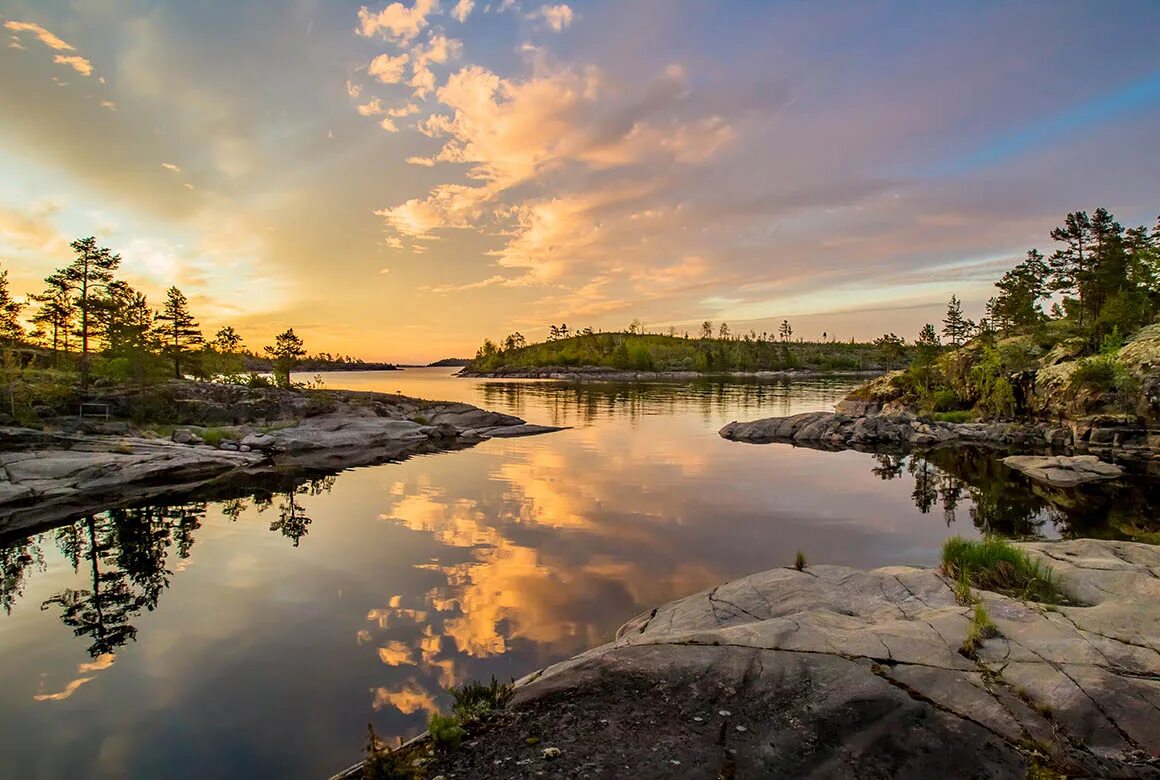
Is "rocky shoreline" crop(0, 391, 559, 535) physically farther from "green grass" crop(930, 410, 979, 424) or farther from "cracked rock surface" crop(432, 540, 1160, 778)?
"green grass" crop(930, 410, 979, 424)

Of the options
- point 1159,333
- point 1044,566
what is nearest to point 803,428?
point 1159,333

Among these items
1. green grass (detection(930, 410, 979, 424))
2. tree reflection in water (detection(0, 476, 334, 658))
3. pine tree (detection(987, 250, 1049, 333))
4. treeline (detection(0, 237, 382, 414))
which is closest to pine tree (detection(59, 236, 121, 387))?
treeline (detection(0, 237, 382, 414))

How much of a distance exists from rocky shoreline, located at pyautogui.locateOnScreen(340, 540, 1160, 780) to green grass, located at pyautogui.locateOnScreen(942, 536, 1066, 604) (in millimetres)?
1469

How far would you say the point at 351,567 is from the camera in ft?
65.5

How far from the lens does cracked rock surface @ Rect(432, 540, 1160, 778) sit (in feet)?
22.6

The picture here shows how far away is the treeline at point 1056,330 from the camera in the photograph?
56656mm

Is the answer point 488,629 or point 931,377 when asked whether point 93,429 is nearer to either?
point 488,629

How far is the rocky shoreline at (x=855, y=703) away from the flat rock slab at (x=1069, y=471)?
28.0 metres

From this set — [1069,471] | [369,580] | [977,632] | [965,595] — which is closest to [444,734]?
[977,632]

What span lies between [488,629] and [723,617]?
6.10 metres

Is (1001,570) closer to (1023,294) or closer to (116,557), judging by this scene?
(116,557)

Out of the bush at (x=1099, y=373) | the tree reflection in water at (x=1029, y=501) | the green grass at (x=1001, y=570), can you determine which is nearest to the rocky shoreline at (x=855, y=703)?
the green grass at (x=1001, y=570)

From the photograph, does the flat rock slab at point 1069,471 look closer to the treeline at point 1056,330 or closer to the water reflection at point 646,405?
the treeline at point 1056,330

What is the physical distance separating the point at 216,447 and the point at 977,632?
155 feet
